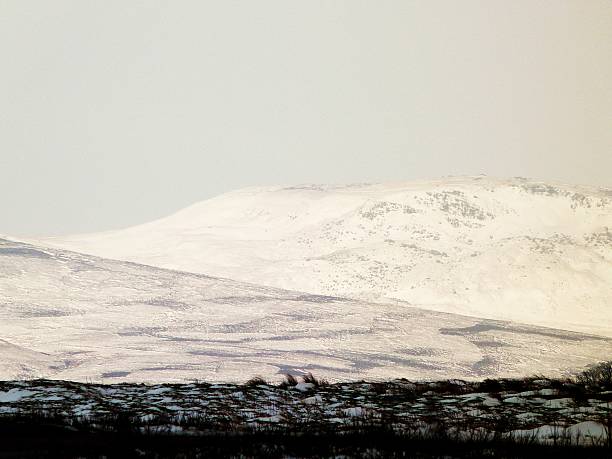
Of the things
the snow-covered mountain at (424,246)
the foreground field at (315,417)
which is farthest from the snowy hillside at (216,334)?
the foreground field at (315,417)

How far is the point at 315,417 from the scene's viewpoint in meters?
12.2

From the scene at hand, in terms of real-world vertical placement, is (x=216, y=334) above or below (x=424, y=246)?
below

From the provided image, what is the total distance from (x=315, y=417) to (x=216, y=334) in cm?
10515

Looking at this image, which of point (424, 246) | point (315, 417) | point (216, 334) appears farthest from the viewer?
point (424, 246)

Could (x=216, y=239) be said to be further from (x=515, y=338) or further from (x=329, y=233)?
(x=515, y=338)

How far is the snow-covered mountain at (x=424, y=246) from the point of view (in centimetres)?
13438

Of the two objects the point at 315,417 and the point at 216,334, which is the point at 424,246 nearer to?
the point at 216,334

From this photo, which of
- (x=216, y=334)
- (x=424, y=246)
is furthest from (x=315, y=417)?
(x=424, y=246)

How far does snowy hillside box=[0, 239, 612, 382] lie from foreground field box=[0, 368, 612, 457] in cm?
6858

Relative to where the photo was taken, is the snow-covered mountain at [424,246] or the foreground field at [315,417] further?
the snow-covered mountain at [424,246]

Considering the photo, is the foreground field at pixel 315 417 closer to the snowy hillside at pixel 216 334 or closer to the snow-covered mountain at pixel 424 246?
the snowy hillside at pixel 216 334

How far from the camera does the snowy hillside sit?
91938 millimetres

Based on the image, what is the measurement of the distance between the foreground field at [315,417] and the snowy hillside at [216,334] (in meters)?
68.6

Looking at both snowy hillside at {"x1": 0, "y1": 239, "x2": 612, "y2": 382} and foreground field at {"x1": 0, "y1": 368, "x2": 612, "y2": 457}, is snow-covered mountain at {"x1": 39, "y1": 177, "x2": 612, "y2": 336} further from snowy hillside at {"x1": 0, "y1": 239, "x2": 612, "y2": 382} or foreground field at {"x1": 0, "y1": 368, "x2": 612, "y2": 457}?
foreground field at {"x1": 0, "y1": 368, "x2": 612, "y2": 457}
